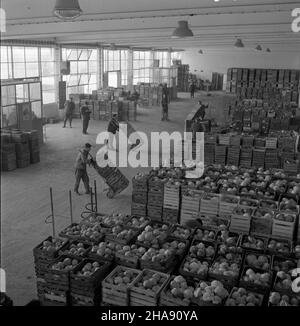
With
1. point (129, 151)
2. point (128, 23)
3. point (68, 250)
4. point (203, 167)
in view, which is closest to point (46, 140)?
point (129, 151)

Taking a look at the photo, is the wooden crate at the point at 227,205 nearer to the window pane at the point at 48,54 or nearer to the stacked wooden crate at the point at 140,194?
the stacked wooden crate at the point at 140,194

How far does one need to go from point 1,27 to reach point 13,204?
643 cm

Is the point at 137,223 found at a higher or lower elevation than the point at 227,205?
lower

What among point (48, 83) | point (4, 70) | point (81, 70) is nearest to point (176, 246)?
point (4, 70)

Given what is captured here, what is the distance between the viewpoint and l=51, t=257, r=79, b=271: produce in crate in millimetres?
5707

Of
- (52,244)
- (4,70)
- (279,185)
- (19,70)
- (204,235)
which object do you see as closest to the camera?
(52,244)

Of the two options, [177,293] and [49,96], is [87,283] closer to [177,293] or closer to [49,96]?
[177,293]

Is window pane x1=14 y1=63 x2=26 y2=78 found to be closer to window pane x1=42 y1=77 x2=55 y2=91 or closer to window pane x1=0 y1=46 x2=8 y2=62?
window pane x1=0 y1=46 x2=8 y2=62

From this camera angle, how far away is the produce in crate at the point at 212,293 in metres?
4.86

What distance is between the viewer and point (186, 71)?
133 ft

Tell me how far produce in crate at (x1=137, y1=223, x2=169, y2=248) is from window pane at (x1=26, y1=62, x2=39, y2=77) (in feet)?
59.1

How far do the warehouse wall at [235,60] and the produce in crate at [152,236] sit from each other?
33035 mm

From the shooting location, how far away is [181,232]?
6.84 meters

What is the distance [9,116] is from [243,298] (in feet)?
42.6
